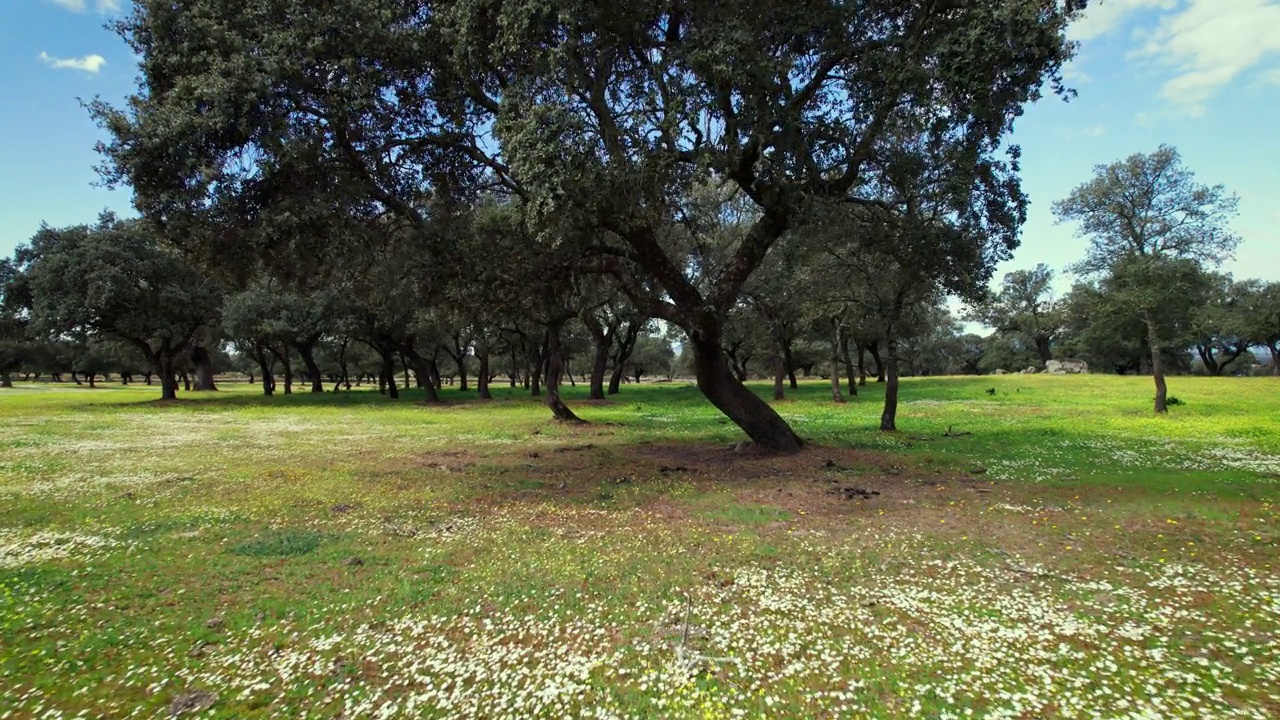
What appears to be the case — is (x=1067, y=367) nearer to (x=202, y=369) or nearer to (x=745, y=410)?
(x=745, y=410)

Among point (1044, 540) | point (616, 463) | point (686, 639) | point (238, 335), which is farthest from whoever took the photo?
point (238, 335)

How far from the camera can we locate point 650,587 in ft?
21.6

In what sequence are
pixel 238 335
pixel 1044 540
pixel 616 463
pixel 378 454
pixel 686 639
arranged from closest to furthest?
pixel 686 639
pixel 1044 540
pixel 616 463
pixel 378 454
pixel 238 335

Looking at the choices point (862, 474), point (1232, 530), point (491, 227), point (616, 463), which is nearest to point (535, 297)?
point (491, 227)

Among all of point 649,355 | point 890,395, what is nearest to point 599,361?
point 890,395

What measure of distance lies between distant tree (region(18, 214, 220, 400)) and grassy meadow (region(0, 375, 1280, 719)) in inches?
1036

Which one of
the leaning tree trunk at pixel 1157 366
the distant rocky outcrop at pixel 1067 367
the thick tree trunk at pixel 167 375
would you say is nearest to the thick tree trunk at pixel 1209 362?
the distant rocky outcrop at pixel 1067 367

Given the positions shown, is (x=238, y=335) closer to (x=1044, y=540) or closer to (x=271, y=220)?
(x=271, y=220)

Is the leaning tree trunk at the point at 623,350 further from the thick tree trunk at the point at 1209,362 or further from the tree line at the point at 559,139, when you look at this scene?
the thick tree trunk at the point at 1209,362

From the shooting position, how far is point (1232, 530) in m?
8.16

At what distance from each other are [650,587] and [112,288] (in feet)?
137

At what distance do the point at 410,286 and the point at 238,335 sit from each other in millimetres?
34149

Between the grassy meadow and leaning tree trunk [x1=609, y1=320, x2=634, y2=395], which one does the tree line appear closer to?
the grassy meadow

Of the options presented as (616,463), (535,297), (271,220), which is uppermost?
(271,220)
